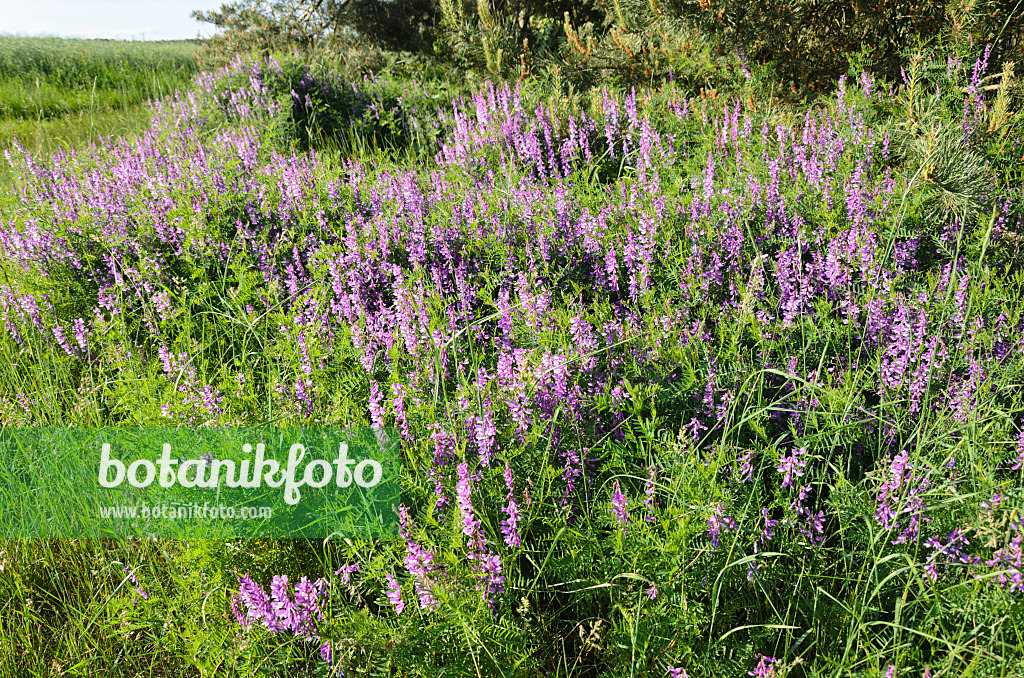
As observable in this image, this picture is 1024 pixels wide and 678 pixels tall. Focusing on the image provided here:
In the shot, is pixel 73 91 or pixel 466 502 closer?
pixel 466 502

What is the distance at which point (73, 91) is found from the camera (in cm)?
1126

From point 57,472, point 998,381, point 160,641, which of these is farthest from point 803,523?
point 57,472

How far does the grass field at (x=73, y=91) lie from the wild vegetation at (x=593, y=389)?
4730 mm

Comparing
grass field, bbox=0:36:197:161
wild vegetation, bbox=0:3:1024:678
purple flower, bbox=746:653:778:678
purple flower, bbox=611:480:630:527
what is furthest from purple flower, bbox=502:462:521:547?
grass field, bbox=0:36:197:161

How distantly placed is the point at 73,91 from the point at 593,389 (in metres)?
12.2

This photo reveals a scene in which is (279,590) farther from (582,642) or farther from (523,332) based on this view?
(523,332)

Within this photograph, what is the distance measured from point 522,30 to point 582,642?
7.14m

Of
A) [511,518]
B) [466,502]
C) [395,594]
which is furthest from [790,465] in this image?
[395,594]

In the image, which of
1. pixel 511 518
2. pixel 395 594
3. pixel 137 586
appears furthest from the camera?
pixel 137 586

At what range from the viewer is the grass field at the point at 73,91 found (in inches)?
335

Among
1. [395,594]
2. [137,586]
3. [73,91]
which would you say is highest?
[73,91]

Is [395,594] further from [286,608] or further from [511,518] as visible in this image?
[511,518]

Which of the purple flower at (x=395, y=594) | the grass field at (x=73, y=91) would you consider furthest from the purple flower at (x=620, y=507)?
the grass field at (x=73, y=91)

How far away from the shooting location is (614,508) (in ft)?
6.49
